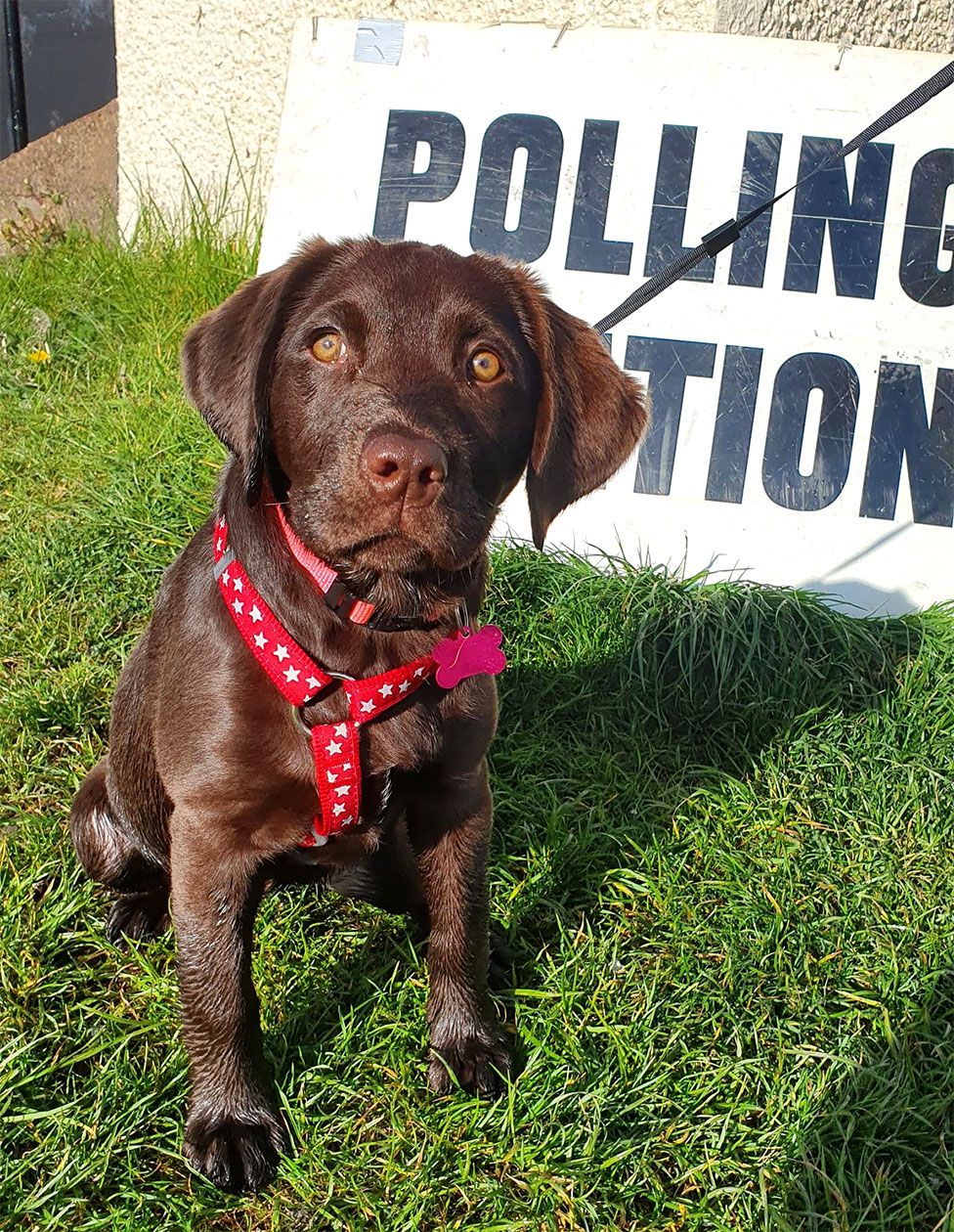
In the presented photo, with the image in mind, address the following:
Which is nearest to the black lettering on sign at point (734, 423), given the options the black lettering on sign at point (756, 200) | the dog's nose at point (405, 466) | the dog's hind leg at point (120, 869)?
the black lettering on sign at point (756, 200)

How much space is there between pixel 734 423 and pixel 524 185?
1176 millimetres

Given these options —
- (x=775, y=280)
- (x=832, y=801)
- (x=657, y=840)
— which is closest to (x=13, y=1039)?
(x=657, y=840)

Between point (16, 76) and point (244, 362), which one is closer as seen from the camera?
point (244, 362)

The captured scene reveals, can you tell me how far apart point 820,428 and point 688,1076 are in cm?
249

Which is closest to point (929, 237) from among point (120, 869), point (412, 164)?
point (412, 164)

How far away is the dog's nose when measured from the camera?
6.18ft

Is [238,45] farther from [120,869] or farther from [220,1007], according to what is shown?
[220,1007]

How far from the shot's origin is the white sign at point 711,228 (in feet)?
13.8

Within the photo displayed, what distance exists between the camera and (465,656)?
7.35 ft

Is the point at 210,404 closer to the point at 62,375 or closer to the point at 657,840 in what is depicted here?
the point at 657,840

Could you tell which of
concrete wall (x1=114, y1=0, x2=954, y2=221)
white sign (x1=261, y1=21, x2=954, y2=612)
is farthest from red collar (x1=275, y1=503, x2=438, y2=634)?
concrete wall (x1=114, y1=0, x2=954, y2=221)

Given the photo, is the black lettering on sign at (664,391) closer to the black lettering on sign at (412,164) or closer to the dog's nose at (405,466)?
the black lettering on sign at (412,164)

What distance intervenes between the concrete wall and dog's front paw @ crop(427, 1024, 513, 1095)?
12.4 feet

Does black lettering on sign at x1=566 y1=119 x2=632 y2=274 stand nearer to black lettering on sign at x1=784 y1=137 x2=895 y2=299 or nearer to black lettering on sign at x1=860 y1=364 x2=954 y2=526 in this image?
black lettering on sign at x1=784 y1=137 x2=895 y2=299
